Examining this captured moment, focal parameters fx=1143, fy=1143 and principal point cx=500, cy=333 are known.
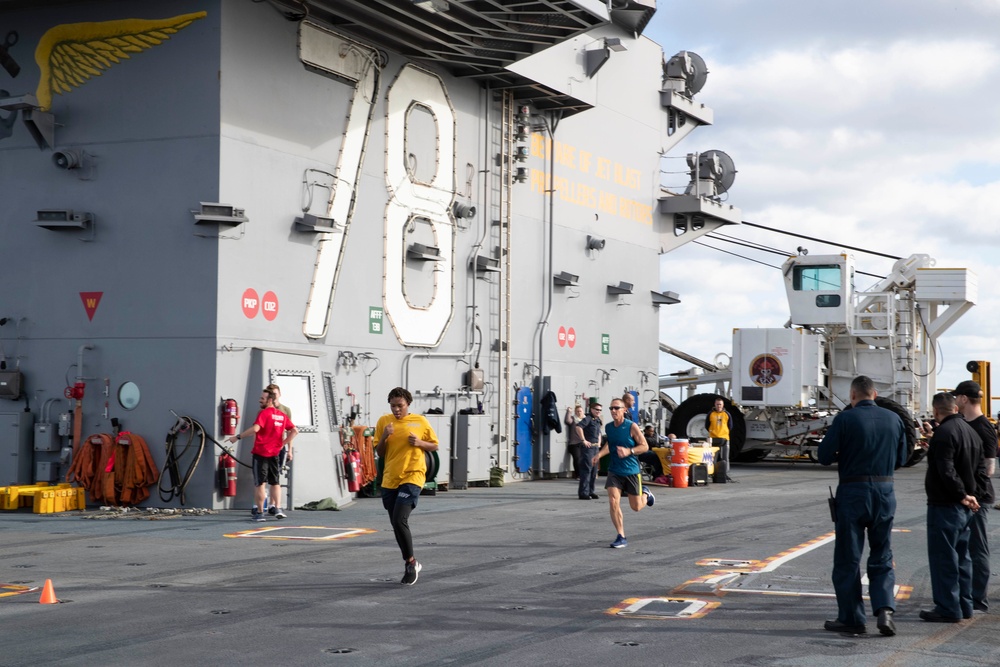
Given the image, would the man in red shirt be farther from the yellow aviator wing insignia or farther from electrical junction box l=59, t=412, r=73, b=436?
the yellow aviator wing insignia

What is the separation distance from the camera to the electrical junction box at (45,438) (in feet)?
56.9

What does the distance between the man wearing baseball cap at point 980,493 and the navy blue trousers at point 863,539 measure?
1191 mm

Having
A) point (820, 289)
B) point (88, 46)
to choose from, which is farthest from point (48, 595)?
point (820, 289)

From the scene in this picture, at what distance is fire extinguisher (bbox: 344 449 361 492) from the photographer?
60.9 ft

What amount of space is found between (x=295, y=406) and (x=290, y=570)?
22.4 ft

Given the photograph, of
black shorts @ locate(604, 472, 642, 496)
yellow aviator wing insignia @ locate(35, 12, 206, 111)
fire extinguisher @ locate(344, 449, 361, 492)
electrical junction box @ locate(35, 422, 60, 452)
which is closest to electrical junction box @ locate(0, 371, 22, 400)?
electrical junction box @ locate(35, 422, 60, 452)

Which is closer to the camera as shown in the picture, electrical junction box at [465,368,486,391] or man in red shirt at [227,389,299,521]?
man in red shirt at [227,389,299,521]

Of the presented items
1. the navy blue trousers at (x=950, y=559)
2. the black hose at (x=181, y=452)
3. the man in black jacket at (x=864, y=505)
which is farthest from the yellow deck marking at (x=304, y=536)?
the navy blue trousers at (x=950, y=559)

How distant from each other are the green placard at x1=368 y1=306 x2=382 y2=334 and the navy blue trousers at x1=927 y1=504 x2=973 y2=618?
1239 centimetres

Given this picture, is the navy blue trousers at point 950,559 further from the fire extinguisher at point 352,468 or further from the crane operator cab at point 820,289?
the crane operator cab at point 820,289

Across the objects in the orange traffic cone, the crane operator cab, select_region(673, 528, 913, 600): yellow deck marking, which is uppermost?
the crane operator cab

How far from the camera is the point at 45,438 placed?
17359mm

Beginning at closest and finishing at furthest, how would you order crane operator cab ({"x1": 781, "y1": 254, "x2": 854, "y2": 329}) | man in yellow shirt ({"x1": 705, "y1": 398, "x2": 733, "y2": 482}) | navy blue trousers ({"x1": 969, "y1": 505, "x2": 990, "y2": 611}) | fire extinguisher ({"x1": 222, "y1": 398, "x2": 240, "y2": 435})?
navy blue trousers ({"x1": 969, "y1": 505, "x2": 990, "y2": 611})
fire extinguisher ({"x1": 222, "y1": 398, "x2": 240, "y2": 435})
man in yellow shirt ({"x1": 705, "y1": 398, "x2": 733, "y2": 482})
crane operator cab ({"x1": 781, "y1": 254, "x2": 854, "y2": 329})

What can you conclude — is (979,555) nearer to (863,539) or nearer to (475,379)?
(863,539)
